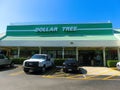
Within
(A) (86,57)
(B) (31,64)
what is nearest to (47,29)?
(A) (86,57)

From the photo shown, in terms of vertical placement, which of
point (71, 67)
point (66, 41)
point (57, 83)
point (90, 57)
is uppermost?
point (66, 41)

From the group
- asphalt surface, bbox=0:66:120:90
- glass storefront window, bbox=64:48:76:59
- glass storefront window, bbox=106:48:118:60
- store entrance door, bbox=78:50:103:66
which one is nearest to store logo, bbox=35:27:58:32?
glass storefront window, bbox=64:48:76:59

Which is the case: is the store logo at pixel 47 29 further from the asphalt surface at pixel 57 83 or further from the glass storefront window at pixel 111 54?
the asphalt surface at pixel 57 83

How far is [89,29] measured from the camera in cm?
2939

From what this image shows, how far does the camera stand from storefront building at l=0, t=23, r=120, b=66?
26.0 metres

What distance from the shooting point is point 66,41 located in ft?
85.4

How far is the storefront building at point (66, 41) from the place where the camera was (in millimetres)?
25969

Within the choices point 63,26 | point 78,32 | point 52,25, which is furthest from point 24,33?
point 78,32

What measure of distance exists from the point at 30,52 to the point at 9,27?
275 inches

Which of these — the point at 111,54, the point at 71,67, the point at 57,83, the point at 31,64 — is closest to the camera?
the point at 57,83

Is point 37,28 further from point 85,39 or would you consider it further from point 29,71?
point 29,71

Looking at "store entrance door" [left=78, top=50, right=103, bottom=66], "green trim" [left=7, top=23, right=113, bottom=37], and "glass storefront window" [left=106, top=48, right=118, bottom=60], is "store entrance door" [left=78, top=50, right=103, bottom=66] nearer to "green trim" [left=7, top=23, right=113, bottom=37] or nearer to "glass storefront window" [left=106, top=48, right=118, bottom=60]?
"glass storefront window" [left=106, top=48, right=118, bottom=60]

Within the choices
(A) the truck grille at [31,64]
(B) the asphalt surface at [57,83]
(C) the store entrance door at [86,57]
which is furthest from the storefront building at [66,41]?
(B) the asphalt surface at [57,83]

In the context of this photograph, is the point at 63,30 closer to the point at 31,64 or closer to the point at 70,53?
the point at 70,53
